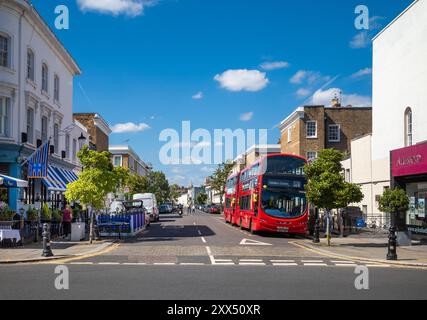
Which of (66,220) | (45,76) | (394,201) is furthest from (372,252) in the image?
(45,76)

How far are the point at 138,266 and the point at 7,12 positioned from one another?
1814 centimetres

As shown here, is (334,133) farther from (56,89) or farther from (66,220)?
(66,220)

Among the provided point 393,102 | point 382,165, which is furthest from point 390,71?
point 382,165

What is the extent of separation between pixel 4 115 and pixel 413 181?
2093 centimetres

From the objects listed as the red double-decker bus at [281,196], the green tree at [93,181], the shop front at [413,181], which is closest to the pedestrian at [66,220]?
the green tree at [93,181]

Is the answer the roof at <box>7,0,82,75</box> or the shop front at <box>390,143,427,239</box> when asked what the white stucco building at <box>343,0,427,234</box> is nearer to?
the shop front at <box>390,143,427,239</box>

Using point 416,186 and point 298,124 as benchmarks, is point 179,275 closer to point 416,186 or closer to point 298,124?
point 416,186

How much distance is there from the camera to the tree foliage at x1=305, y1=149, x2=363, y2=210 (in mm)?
22453

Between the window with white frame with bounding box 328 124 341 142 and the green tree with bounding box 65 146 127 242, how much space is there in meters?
35.3

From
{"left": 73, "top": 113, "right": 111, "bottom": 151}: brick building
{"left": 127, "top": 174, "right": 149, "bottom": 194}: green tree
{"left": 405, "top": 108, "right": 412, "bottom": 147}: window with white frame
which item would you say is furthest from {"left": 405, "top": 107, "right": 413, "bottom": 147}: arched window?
{"left": 127, "top": 174, "right": 149, "bottom": 194}: green tree

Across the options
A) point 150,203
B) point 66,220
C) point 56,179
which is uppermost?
point 56,179

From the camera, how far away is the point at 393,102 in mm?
27797

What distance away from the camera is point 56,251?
19312mm

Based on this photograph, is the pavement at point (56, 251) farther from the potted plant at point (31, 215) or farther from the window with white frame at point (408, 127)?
the window with white frame at point (408, 127)
